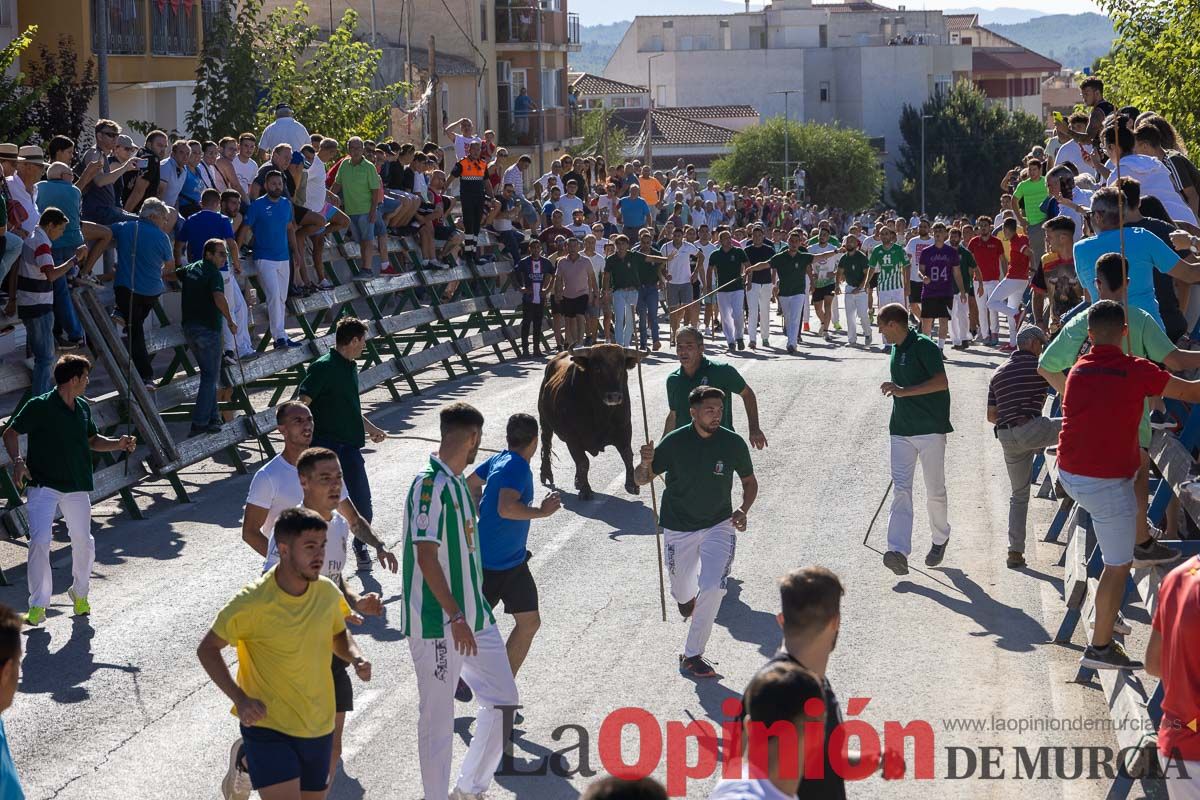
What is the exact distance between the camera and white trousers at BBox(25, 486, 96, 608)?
1120 centimetres

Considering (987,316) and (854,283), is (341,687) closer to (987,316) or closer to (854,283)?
(854,283)

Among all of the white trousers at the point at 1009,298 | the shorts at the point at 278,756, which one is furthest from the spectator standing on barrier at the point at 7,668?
the white trousers at the point at 1009,298

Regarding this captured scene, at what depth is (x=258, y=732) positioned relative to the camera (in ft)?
21.8

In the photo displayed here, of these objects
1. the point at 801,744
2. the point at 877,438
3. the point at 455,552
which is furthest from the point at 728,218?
the point at 801,744

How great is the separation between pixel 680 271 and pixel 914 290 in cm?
414

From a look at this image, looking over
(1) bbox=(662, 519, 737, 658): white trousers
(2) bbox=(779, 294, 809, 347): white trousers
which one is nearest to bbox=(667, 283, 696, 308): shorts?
(2) bbox=(779, 294, 809, 347): white trousers

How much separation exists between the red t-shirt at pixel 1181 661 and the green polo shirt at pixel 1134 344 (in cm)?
302

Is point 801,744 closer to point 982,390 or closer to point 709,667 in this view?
point 709,667

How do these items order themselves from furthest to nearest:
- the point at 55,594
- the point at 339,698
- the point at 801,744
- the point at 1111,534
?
1. the point at 55,594
2. the point at 1111,534
3. the point at 339,698
4. the point at 801,744

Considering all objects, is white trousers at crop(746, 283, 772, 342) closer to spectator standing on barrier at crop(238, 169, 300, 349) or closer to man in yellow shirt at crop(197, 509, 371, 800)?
spectator standing on barrier at crop(238, 169, 300, 349)

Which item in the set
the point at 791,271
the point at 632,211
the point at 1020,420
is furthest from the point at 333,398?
the point at 632,211

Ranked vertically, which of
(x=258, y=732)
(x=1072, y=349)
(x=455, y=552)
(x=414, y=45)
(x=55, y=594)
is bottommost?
(x=55, y=594)

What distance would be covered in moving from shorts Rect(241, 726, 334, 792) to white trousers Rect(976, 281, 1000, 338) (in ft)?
66.7

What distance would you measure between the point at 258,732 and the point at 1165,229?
287 inches
